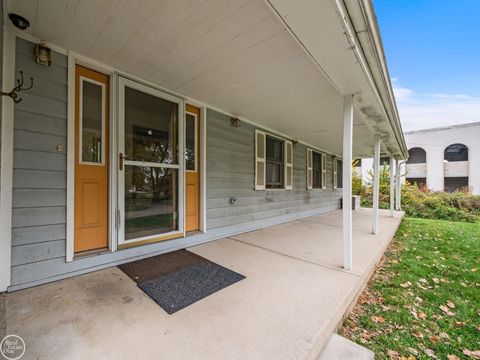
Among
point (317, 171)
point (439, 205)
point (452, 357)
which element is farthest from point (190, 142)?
point (439, 205)

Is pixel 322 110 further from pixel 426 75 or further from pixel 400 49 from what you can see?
pixel 426 75

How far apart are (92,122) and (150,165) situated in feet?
2.59

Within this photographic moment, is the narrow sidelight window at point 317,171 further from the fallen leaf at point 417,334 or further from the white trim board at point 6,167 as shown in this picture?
the white trim board at point 6,167

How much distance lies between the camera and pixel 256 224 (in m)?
4.48

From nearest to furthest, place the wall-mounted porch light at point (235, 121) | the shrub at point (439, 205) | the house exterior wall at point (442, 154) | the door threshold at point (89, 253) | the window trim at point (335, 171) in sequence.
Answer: the door threshold at point (89, 253), the wall-mounted porch light at point (235, 121), the shrub at point (439, 205), the window trim at point (335, 171), the house exterior wall at point (442, 154)

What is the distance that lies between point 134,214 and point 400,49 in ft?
38.4

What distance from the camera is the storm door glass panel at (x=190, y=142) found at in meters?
3.30

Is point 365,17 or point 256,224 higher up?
point 365,17

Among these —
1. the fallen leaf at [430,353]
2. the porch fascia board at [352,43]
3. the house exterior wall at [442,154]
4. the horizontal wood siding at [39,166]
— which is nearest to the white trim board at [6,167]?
the horizontal wood siding at [39,166]

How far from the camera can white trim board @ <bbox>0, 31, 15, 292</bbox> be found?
68.9 inches

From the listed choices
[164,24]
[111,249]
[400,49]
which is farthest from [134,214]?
[400,49]

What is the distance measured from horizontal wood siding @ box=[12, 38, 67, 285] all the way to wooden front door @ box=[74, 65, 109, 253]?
0.15 metres

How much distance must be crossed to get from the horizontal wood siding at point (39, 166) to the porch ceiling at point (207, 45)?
354 millimetres

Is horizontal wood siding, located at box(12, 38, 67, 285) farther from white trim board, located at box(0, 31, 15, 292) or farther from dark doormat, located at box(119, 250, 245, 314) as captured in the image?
dark doormat, located at box(119, 250, 245, 314)
